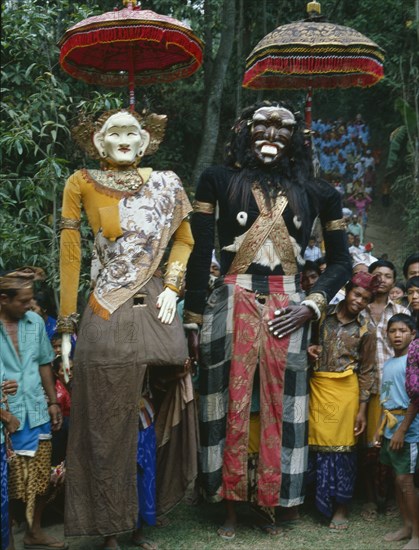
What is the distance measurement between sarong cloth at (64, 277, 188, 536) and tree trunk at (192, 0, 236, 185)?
717cm

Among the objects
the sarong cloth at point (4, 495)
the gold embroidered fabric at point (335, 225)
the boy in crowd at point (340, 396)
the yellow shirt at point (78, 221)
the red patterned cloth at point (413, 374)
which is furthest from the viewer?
the gold embroidered fabric at point (335, 225)

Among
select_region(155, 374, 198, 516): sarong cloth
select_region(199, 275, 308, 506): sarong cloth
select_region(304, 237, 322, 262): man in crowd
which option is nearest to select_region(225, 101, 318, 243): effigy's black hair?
select_region(199, 275, 308, 506): sarong cloth

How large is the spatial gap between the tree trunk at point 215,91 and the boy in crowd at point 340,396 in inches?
259

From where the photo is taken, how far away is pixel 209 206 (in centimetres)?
455

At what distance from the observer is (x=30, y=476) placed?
4.05 m

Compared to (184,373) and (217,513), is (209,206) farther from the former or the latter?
(217,513)

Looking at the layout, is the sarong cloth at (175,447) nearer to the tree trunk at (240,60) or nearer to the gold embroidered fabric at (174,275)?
the gold embroidered fabric at (174,275)

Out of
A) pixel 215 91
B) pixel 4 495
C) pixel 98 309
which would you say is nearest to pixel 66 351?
pixel 98 309

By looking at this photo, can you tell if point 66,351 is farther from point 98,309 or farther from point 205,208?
point 205,208

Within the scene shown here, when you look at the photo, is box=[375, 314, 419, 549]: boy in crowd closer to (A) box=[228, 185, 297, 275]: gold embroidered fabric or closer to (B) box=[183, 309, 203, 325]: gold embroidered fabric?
(A) box=[228, 185, 297, 275]: gold embroidered fabric

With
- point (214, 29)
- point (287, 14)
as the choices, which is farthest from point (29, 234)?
point (287, 14)

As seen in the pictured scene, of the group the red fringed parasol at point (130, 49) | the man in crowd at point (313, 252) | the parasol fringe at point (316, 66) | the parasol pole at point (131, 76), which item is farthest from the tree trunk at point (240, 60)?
the parasol pole at point (131, 76)

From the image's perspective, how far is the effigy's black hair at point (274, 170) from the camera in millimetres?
4488

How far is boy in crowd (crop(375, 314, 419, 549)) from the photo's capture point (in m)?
4.08
